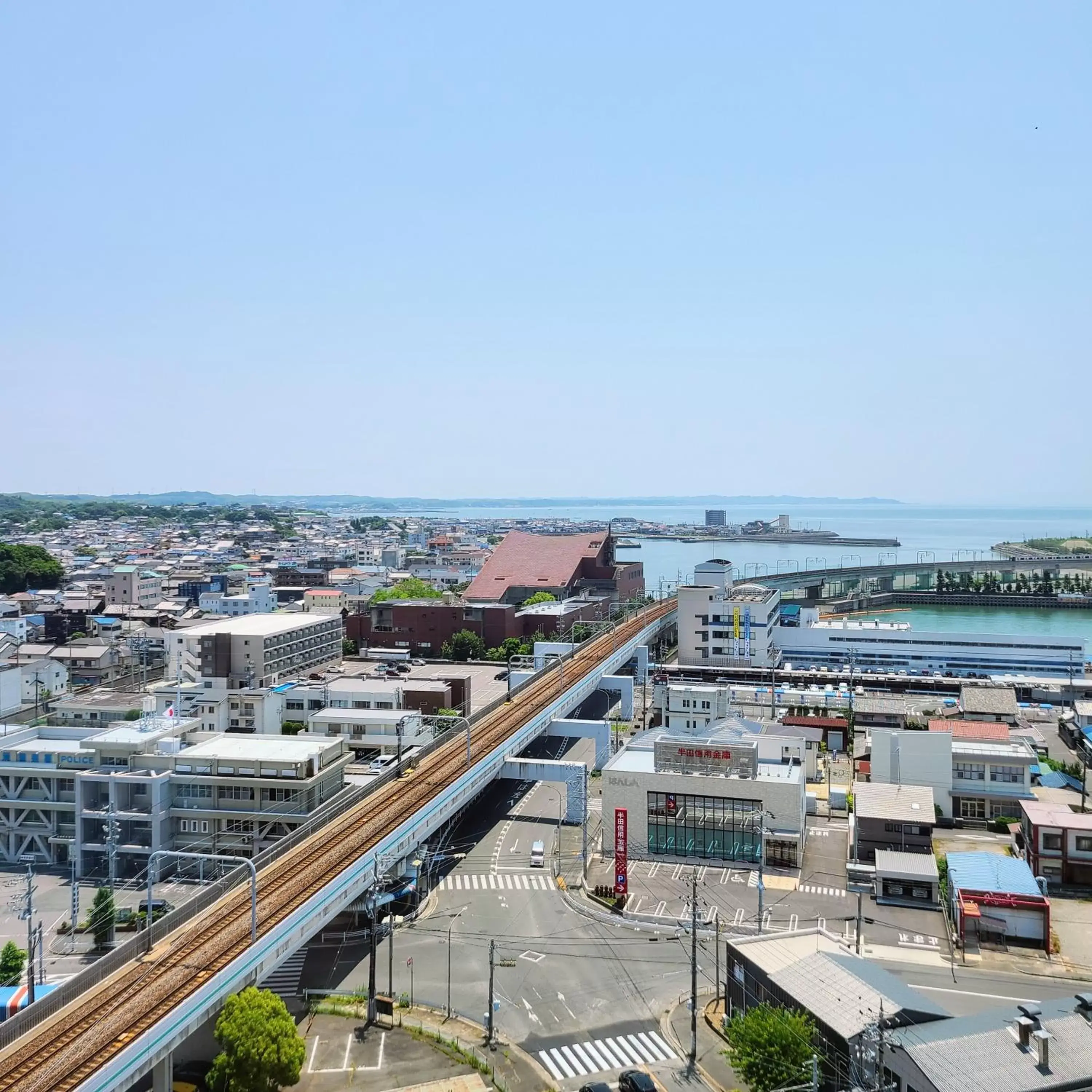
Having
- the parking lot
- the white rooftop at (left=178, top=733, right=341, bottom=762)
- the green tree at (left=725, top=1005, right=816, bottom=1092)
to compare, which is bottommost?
the parking lot

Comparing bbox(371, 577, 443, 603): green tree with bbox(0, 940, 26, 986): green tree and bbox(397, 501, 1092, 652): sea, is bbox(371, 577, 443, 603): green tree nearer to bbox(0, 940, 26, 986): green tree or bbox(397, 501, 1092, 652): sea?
bbox(397, 501, 1092, 652): sea

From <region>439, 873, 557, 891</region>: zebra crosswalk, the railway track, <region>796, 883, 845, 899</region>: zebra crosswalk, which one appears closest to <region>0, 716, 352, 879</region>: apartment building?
the railway track

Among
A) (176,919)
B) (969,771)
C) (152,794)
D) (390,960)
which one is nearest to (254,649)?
(152,794)

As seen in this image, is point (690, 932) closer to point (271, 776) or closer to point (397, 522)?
point (271, 776)

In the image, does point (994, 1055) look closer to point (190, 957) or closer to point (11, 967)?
point (190, 957)

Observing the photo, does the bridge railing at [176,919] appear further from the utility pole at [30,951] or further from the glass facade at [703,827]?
the glass facade at [703,827]

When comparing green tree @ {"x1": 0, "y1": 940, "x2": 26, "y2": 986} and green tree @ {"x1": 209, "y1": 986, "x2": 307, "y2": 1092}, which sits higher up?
green tree @ {"x1": 209, "y1": 986, "x2": 307, "y2": 1092}

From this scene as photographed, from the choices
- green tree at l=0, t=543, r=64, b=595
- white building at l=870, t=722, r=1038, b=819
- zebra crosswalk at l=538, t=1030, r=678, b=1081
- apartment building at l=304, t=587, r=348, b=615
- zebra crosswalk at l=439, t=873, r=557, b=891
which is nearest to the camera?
zebra crosswalk at l=538, t=1030, r=678, b=1081

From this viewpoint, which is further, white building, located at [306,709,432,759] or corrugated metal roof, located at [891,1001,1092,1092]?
white building, located at [306,709,432,759]

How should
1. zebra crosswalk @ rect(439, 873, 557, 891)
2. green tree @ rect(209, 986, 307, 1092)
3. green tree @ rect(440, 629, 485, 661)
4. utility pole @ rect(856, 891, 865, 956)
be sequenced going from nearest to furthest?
green tree @ rect(209, 986, 307, 1092) < utility pole @ rect(856, 891, 865, 956) < zebra crosswalk @ rect(439, 873, 557, 891) < green tree @ rect(440, 629, 485, 661)
